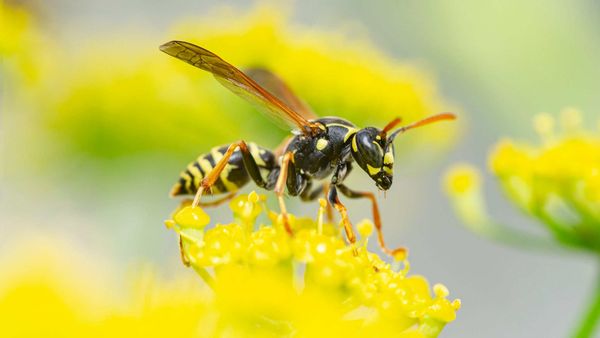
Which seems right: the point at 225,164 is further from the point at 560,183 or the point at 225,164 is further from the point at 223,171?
the point at 560,183

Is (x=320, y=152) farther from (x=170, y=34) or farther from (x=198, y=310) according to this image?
(x=170, y=34)

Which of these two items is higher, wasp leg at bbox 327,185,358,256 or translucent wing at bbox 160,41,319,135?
translucent wing at bbox 160,41,319,135

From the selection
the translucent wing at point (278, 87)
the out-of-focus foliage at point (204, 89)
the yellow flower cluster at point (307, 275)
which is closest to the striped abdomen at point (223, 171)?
the translucent wing at point (278, 87)

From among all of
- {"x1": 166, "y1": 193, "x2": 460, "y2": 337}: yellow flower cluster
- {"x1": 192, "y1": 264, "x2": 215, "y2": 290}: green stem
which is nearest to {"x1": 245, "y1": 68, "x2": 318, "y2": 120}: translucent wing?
{"x1": 166, "y1": 193, "x2": 460, "y2": 337}: yellow flower cluster

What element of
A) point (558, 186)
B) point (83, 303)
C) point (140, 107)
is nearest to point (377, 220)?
point (558, 186)

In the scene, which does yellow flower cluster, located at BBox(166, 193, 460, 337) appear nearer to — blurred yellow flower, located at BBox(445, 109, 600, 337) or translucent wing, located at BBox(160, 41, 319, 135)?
translucent wing, located at BBox(160, 41, 319, 135)
